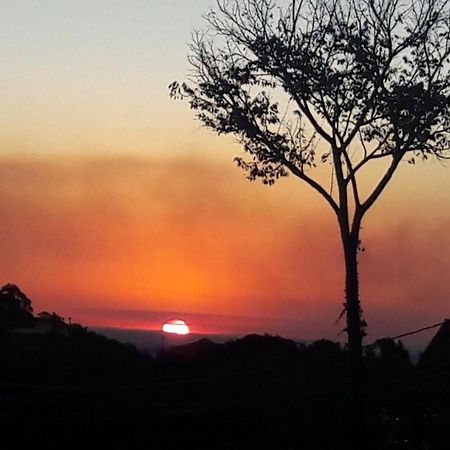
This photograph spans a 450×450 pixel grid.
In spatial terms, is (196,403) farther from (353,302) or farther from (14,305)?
(14,305)

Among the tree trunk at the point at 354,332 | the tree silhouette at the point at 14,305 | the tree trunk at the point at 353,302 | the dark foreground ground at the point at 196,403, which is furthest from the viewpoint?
the tree silhouette at the point at 14,305

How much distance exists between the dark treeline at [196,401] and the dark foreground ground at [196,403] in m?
0.02

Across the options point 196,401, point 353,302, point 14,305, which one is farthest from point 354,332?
point 14,305

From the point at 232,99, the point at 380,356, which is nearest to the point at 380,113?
the point at 232,99

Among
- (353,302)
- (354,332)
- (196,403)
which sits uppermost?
(353,302)

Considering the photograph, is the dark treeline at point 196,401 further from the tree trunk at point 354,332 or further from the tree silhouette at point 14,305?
the tree silhouette at point 14,305

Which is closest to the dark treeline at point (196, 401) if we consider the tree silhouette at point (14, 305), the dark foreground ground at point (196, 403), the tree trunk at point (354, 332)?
the dark foreground ground at point (196, 403)

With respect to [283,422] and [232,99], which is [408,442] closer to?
[283,422]

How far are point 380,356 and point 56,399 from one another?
8.42 metres

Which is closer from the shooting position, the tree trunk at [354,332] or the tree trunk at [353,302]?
the tree trunk at [354,332]

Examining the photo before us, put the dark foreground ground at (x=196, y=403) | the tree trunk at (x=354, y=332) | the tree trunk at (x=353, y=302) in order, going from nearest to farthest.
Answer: the dark foreground ground at (x=196, y=403)
the tree trunk at (x=354, y=332)
the tree trunk at (x=353, y=302)

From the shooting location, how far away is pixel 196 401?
2269 centimetres

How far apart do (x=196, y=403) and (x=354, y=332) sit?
372cm

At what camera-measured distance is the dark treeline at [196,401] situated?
69.1 ft
